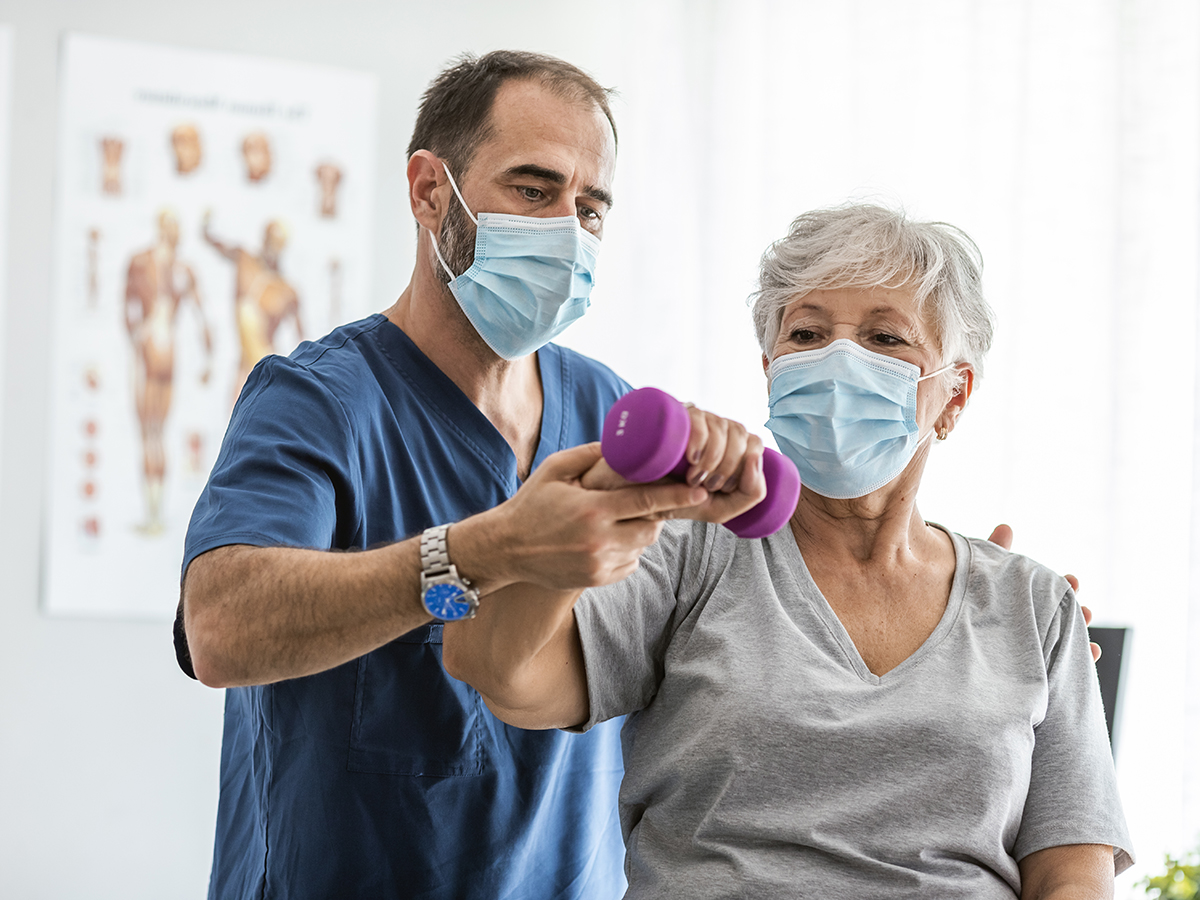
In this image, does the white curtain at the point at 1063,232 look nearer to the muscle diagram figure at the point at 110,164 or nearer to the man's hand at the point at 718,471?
the man's hand at the point at 718,471

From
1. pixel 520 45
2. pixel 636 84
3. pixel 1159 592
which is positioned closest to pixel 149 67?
pixel 520 45

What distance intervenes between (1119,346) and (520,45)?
1.76 m

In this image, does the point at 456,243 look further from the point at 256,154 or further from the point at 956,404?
the point at 256,154

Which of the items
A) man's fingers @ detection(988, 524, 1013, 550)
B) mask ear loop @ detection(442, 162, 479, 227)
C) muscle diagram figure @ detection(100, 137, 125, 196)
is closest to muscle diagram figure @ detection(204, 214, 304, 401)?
muscle diagram figure @ detection(100, 137, 125, 196)

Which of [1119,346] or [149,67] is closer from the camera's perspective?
[1119,346]

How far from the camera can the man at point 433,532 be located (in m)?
0.91

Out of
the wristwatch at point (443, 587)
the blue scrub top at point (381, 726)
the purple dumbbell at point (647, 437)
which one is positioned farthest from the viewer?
the blue scrub top at point (381, 726)

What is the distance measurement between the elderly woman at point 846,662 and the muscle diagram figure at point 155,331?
1.75 meters

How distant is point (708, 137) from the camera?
2.88 m

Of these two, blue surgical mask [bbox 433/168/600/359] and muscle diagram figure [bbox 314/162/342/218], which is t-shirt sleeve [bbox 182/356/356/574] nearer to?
blue surgical mask [bbox 433/168/600/359]

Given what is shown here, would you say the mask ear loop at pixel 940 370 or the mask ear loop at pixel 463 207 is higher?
the mask ear loop at pixel 463 207

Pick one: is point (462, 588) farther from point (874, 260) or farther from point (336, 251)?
point (336, 251)

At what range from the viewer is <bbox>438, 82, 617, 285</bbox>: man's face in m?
1.44

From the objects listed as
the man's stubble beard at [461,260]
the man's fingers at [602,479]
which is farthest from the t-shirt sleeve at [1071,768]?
the man's stubble beard at [461,260]
